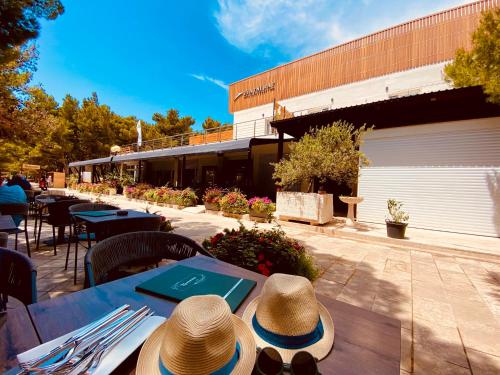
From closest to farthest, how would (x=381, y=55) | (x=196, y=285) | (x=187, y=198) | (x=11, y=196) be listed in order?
(x=196, y=285) → (x=11, y=196) → (x=187, y=198) → (x=381, y=55)

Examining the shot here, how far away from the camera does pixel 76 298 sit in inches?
36.8

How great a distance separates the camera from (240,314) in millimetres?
893

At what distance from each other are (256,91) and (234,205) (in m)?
12.4

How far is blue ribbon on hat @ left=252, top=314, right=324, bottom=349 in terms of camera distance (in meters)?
0.67

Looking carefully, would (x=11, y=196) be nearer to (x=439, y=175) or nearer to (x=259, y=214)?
(x=259, y=214)

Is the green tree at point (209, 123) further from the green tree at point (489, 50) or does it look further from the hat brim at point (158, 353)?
the hat brim at point (158, 353)

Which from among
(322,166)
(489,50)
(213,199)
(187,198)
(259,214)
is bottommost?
(259,214)

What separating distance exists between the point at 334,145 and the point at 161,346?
24.5 ft

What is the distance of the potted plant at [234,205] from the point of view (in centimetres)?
886

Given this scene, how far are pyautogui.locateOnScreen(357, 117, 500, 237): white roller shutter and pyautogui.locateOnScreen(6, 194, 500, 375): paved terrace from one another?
266 cm

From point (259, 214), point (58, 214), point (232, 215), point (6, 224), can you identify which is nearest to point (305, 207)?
point (259, 214)

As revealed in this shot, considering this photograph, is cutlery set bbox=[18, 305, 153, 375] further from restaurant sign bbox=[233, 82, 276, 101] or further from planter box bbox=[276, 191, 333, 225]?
restaurant sign bbox=[233, 82, 276, 101]

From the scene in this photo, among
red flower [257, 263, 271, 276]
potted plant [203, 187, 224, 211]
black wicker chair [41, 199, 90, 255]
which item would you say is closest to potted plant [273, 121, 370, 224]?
potted plant [203, 187, 224, 211]

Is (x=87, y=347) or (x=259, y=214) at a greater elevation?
(x=87, y=347)
